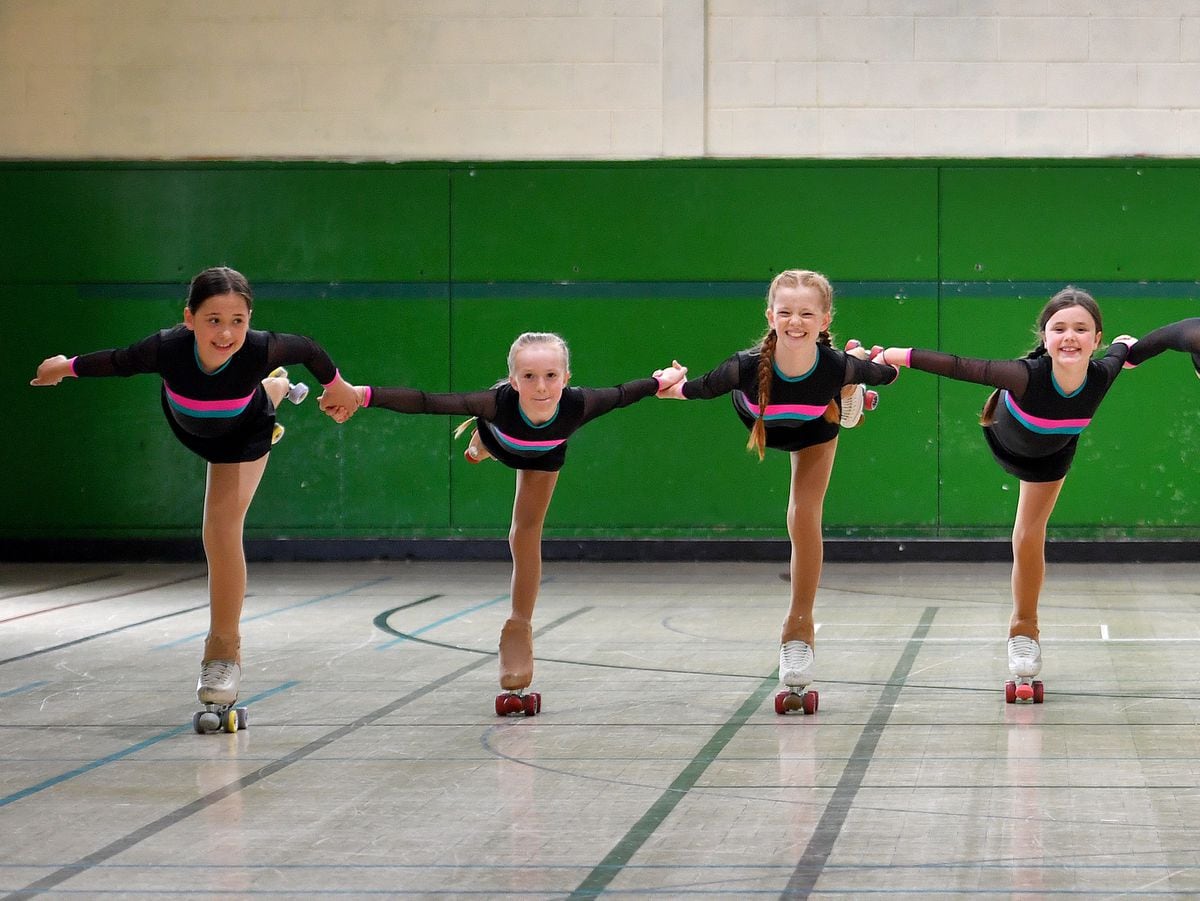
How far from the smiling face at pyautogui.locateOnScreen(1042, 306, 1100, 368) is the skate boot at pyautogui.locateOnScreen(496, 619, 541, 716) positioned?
203cm

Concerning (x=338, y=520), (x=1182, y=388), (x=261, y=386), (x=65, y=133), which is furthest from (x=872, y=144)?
(x=261, y=386)

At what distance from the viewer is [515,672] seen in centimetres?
529

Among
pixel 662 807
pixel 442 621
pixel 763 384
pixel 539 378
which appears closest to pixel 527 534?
pixel 539 378

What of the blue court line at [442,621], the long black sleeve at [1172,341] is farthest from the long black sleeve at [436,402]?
the long black sleeve at [1172,341]

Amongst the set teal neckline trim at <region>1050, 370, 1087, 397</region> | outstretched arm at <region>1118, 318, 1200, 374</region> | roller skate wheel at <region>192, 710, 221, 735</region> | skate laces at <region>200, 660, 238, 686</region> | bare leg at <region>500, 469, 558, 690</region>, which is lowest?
roller skate wheel at <region>192, 710, 221, 735</region>

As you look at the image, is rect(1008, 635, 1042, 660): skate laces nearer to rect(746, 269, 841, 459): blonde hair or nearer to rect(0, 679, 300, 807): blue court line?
rect(746, 269, 841, 459): blonde hair

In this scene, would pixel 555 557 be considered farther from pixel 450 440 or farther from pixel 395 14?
pixel 395 14

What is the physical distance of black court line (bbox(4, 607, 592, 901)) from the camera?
11.1 ft

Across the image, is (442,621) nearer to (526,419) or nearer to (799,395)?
(526,419)

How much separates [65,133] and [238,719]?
7.32 meters

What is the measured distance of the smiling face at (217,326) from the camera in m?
4.98

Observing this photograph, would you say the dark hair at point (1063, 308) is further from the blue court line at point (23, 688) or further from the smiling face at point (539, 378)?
the blue court line at point (23, 688)

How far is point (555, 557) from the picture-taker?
1114cm

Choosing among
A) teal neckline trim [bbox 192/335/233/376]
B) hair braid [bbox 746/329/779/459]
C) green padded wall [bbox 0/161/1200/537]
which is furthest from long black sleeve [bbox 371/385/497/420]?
green padded wall [bbox 0/161/1200/537]
